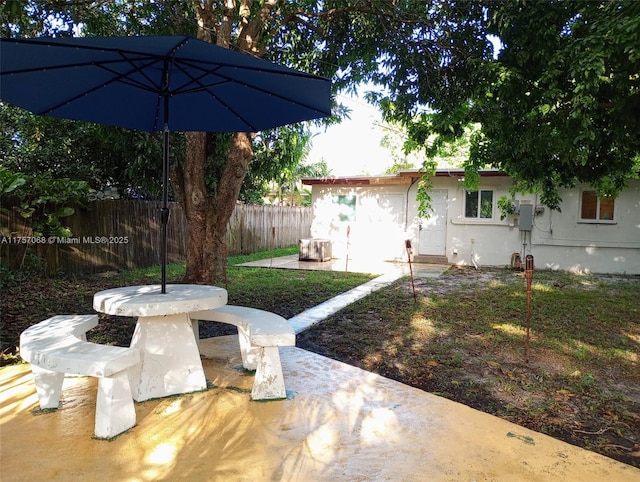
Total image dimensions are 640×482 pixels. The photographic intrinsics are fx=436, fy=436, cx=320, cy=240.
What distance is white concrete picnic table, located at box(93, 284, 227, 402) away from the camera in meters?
3.07

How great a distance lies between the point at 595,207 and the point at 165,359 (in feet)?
38.8

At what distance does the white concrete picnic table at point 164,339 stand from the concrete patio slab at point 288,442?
12 centimetres

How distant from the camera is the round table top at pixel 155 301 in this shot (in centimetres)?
298

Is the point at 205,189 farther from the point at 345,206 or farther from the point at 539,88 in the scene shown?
the point at 345,206

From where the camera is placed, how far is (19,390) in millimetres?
3287

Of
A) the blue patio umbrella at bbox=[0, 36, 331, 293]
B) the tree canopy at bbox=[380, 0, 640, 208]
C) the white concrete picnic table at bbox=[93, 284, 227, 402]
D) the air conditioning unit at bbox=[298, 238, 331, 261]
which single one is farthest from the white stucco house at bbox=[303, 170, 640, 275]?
the white concrete picnic table at bbox=[93, 284, 227, 402]

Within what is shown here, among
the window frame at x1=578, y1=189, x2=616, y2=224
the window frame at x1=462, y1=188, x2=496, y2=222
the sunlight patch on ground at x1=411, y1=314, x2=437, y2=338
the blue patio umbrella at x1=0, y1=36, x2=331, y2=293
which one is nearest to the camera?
the blue patio umbrella at x1=0, y1=36, x2=331, y2=293

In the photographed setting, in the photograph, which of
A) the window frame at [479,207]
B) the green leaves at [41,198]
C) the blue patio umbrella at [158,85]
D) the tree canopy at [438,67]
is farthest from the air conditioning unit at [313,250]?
the blue patio umbrella at [158,85]

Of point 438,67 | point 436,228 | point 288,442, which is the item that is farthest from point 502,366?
point 436,228

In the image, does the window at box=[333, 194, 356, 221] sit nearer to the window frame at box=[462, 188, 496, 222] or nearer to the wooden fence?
the window frame at box=[462, 188, 496, 222]

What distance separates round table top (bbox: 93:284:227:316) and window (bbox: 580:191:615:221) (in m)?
11.2

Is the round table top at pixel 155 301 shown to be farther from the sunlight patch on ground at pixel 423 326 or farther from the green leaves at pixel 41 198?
the green leaves at pixel 41 198

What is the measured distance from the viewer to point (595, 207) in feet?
37.5

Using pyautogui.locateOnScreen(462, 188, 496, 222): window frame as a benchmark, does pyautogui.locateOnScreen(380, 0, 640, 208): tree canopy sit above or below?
above
